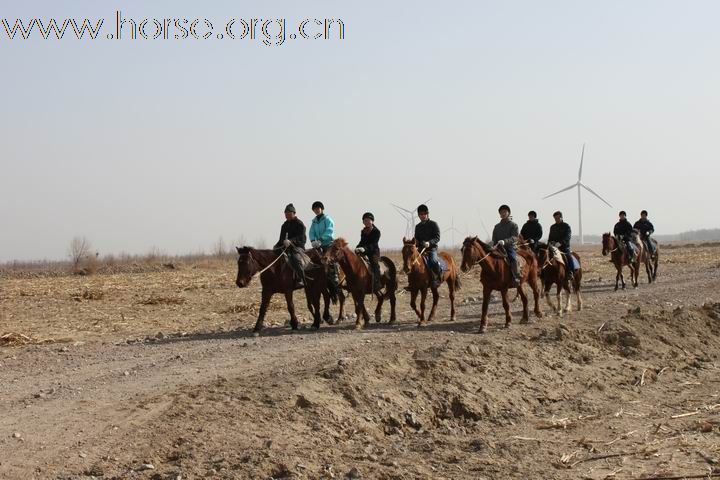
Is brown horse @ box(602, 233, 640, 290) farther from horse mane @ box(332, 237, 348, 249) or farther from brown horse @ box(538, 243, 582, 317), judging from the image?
horse mane @ box(332, 237, 348, 249)

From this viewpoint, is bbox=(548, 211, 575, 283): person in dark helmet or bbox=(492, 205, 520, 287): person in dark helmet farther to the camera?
bbox=(548, 211, 575, 283): person in dark helmet

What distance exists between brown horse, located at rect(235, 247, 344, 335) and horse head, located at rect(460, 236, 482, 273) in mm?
2909

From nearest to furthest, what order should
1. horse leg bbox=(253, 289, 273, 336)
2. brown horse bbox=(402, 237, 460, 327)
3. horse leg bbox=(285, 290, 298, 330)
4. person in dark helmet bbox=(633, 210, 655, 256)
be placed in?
1. horse leg bbox=(253, 289, 273, 336)
2. brown horse bbox=(402, 237, 460, 327)
3. horse leg bbox=(285, 290, 298, 330)
4. person in dark helmet bbox=(633, 210, 655, 256)

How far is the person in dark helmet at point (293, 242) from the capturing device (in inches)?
675

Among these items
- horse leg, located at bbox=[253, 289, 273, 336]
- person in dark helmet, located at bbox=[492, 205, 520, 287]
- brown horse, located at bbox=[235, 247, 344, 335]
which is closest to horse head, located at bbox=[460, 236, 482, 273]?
person in dark helmet, located at bbox=[492, 205, 520, 287]

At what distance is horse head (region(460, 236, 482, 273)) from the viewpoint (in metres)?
16.5

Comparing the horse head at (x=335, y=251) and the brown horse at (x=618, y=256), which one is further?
the brown horse at (x=618, y=256)

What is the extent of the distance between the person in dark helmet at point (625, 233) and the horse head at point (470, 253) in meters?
12.2

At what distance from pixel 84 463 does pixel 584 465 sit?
517cm

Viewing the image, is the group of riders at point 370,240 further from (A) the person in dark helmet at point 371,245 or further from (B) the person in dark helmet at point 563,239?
(B) the person in dark helmet at point 563,239

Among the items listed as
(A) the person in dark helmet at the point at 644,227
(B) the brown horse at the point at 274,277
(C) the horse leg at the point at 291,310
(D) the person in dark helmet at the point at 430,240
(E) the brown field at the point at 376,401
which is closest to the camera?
(E) the brown field at the point at 376,401

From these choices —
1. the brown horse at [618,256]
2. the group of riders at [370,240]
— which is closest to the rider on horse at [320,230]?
the group of riders at [370,240]

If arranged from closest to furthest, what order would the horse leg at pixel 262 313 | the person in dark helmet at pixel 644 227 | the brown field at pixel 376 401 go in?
the brown field at pixel 376 401, the horse leg at pixel 262 313, the person in dark helmet at pixel 644 227

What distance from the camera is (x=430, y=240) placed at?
17812mm
